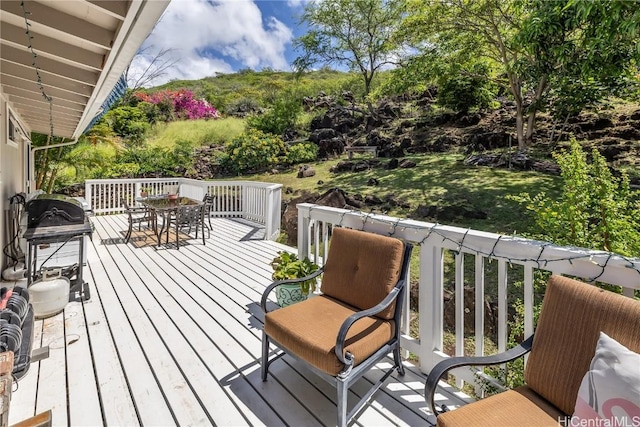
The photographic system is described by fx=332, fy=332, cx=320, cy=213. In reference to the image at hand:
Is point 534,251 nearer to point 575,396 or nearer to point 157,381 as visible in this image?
point 575,396

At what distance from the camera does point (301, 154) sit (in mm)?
14562

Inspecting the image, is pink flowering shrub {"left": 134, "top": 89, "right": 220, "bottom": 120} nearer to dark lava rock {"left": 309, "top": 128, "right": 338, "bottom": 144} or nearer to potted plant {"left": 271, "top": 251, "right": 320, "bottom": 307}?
dark lava rock {"left": 309, "top": 128, "right": 338, "bottom": 144}

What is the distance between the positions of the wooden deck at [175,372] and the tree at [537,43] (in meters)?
4.21

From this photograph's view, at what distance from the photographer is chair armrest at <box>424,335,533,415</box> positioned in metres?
1.51

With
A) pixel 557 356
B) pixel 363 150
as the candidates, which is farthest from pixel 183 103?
pixel 557 356

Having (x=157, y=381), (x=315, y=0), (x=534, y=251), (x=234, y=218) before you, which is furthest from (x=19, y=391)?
(x=315, y=0)

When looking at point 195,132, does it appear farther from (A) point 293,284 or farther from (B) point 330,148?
(A) point 293,284

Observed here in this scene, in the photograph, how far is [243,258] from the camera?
5344 mm

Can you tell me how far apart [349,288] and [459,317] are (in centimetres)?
79

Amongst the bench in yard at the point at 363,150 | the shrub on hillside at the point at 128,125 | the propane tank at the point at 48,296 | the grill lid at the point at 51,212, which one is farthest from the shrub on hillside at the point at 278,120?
the propane tank at the point at 48,296

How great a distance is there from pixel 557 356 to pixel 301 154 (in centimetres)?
1361

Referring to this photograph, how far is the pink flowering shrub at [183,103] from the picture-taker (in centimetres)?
1981

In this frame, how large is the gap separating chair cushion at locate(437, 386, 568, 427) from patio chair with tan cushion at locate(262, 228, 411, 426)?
2.06 feet

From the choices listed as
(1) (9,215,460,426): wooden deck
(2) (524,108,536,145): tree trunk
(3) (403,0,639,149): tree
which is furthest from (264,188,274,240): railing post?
(2) (524,108,536,145): tree trunk
